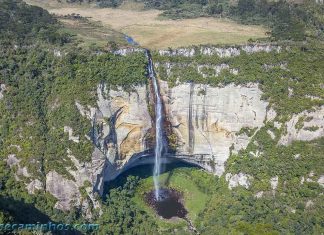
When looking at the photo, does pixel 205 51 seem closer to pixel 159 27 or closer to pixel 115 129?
pixel 115 129

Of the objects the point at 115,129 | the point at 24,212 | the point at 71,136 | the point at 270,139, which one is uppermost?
the point at 71,136

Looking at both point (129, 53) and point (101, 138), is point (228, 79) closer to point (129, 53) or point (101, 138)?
point (129, 53)

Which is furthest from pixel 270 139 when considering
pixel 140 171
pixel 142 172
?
pixel 140 171

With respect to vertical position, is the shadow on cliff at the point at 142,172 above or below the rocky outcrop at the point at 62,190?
below

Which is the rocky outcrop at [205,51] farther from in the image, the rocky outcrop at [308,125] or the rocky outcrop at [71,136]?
the rocky outcrop at [71,136]

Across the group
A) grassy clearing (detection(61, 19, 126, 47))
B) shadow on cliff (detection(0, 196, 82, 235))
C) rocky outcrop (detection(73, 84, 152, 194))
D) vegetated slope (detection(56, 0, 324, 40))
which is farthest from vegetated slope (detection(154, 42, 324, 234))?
shadow on cliff (detection(0, 196, 82, 235))

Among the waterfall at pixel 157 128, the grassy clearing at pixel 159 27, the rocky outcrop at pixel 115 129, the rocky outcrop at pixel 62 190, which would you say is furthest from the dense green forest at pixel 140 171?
the grassy clearing at pixel 159 27

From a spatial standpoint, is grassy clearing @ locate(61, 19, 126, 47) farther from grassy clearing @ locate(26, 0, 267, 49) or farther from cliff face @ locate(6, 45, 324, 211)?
cliff face @ locate(6, 45, 324, 211)
